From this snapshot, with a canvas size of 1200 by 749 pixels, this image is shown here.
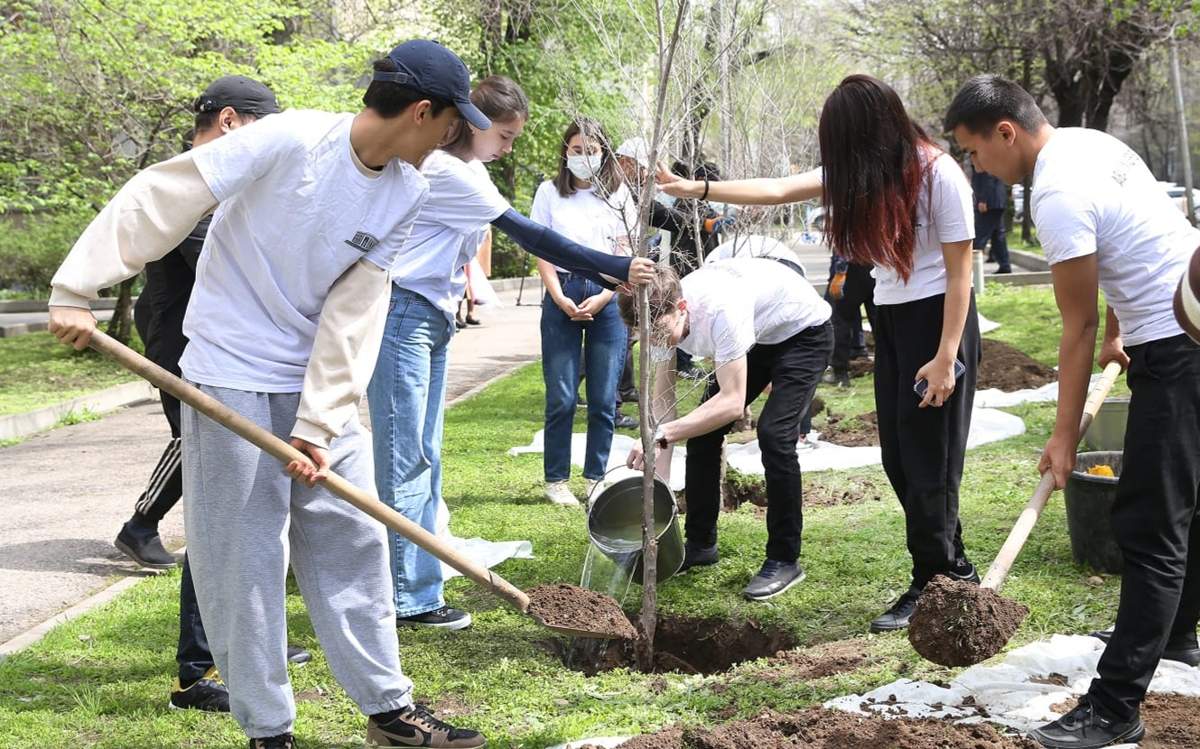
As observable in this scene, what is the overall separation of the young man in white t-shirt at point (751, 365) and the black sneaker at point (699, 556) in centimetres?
4

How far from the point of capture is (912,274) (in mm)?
3982

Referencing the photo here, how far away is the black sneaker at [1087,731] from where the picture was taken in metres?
3.06

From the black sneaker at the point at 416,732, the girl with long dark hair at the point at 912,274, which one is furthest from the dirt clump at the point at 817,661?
the black sneaker at the point at 416,732

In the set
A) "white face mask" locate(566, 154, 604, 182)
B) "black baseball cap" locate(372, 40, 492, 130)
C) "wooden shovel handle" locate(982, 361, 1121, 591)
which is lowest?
"wooden shovel handle" locate(982, 361, 1121, 591)

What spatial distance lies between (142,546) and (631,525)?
89.4 inches

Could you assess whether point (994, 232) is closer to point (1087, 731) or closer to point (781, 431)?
point (781, 431)

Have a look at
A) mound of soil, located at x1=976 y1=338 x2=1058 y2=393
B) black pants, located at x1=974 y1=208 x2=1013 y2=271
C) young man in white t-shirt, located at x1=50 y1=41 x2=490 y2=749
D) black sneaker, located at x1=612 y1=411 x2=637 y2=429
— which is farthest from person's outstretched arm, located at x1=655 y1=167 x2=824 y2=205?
black pants, located at x1=974 y1=208 x2=1013 y2=271

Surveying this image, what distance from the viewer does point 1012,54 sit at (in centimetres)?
2183

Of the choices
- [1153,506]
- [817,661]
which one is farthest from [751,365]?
[1153,506]

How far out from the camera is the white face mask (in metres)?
4.77

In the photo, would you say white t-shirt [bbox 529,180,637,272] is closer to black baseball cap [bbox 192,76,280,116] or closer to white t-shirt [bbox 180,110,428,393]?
black baseball cap [bbox 192,76,280,116]

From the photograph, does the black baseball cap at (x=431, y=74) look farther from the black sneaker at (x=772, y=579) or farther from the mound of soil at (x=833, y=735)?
the black sneaker at (x=772, y=579)

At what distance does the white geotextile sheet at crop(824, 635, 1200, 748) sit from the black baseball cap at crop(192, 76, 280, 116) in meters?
2.62

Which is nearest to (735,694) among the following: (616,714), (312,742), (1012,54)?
(616,714)
